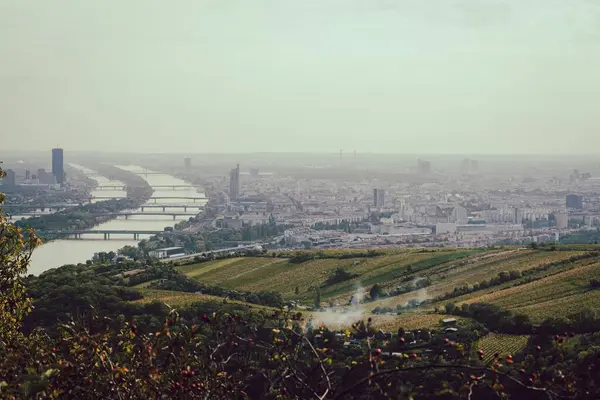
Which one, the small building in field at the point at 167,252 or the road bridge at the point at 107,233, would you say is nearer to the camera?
the small building in field at the point at 167,252

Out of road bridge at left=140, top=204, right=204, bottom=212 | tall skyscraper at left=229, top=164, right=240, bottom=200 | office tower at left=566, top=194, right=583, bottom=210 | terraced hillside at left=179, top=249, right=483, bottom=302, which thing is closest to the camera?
terraced hillside at left=179, top=249, right=483, bottom=302

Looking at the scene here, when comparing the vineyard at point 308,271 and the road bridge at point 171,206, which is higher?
the vineyard at point 308,271

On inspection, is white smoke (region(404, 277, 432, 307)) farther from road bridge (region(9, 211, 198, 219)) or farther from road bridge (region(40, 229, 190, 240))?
road bridge (region(9, 211, 198, 219))

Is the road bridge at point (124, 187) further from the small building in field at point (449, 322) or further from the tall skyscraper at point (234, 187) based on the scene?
the small building in field at point (449, 322)

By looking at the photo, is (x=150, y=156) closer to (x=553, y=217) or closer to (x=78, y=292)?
(x=553, y=217)

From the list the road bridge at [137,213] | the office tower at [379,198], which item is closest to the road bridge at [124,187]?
the road bridge at [137,213]

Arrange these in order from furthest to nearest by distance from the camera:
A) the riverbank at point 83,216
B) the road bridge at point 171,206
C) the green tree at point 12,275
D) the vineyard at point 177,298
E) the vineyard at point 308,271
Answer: the road bridge at point 171,206 < the riverbank at point 83,216 < the vineyard at point 308,271 < the vineyard at point 177,298 < the green tree at point 12,275

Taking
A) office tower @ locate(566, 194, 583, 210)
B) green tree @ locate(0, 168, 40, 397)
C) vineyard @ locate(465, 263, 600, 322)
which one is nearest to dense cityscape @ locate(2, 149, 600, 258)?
office tower @ locate(566, 194, 583, 210)

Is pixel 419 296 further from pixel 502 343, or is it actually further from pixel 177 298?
pixel 502 343

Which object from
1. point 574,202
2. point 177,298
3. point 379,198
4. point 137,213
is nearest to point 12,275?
point 177,298

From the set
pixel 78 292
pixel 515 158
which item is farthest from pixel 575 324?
pixel 515 158
